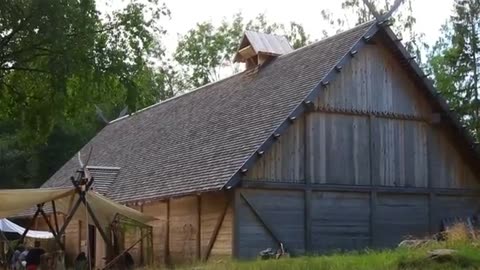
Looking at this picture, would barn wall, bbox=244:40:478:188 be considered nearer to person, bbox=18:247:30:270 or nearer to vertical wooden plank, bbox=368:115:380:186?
vertical wooden plank, bbox=368:115:380:186

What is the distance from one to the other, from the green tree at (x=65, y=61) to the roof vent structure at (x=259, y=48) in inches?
308

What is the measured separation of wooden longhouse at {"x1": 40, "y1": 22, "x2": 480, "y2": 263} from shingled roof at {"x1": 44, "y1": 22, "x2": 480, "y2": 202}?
0.08 metres

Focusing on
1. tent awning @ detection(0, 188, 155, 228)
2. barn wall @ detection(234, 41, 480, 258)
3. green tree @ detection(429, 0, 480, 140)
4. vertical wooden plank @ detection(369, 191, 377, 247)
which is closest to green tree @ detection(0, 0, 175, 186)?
tent awning @ detection(0, 188, 155, 228)

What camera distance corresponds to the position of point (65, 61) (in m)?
19.0

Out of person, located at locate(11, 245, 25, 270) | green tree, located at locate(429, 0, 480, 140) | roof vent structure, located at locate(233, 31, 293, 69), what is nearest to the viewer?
person, located at locate(11, 245, 25, 270)

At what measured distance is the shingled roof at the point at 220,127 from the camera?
23672 millimetres

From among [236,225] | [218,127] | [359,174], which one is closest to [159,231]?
[218,127]

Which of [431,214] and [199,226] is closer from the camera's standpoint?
[199,226]

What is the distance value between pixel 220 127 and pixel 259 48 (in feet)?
14.2

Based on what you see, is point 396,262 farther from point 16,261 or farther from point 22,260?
point 16,261

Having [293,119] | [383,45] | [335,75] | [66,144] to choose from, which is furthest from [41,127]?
[66,144]

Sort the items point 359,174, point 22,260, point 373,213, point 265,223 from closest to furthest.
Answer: point 265,223 → point 22,260 → point 373,213 → point 359,174

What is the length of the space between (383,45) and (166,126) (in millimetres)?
11439

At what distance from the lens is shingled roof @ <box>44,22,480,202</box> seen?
77.7 ft
